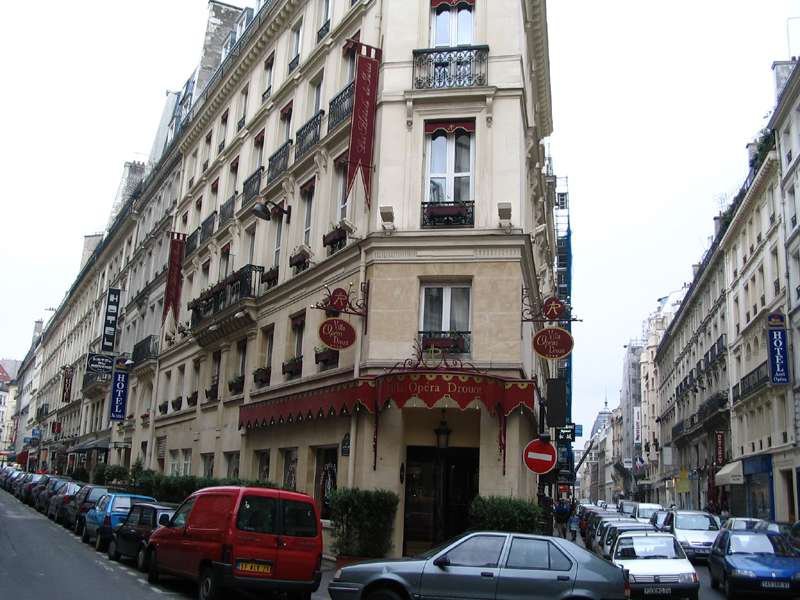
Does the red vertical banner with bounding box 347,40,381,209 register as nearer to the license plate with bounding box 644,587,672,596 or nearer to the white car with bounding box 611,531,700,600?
the white car with bounding box 611,531,700,600

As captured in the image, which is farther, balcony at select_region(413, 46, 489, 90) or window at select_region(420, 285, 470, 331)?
balcony at select_region(413, 46, 489, 90)

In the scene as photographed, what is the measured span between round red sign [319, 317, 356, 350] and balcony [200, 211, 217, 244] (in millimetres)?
14978

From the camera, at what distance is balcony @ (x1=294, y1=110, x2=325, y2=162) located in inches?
945

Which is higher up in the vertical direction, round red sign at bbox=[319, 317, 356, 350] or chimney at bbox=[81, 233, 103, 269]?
chimney at bbox=[81, 233, 103, 269]

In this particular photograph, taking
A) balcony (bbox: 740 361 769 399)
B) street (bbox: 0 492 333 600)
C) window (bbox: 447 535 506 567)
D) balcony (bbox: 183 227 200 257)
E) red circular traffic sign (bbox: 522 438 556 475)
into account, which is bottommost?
street (bbox: 0 492 333 600)

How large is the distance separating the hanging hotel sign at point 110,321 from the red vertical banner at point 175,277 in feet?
46.4

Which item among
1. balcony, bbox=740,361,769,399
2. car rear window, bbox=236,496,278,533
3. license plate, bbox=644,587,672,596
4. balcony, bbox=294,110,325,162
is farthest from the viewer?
balcony, bbox=740,361,769,399

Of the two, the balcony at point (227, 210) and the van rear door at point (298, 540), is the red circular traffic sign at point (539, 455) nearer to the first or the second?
the van rear door at point (298, 540)

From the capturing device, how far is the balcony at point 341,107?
22.2 m

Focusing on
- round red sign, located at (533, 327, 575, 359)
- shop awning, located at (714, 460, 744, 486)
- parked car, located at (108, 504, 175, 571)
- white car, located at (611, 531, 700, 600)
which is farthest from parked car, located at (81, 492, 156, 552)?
shop awning, located at (714, 460, 744, 486)

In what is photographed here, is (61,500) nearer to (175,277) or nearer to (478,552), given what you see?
(175,277)

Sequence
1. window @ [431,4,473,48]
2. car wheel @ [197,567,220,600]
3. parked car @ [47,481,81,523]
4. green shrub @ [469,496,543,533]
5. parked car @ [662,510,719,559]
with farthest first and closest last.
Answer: parked car @ [47,481,81,523] < parked car @ [662,510,719,559] < window @ [431,4,473,48] < green shrub @ [469,496,543,533] < car wheel @ [197,567,220,600]

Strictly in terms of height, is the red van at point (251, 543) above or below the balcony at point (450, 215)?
below

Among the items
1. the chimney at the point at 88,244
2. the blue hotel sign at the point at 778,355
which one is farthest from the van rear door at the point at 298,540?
the chimney at the point at 88,244
